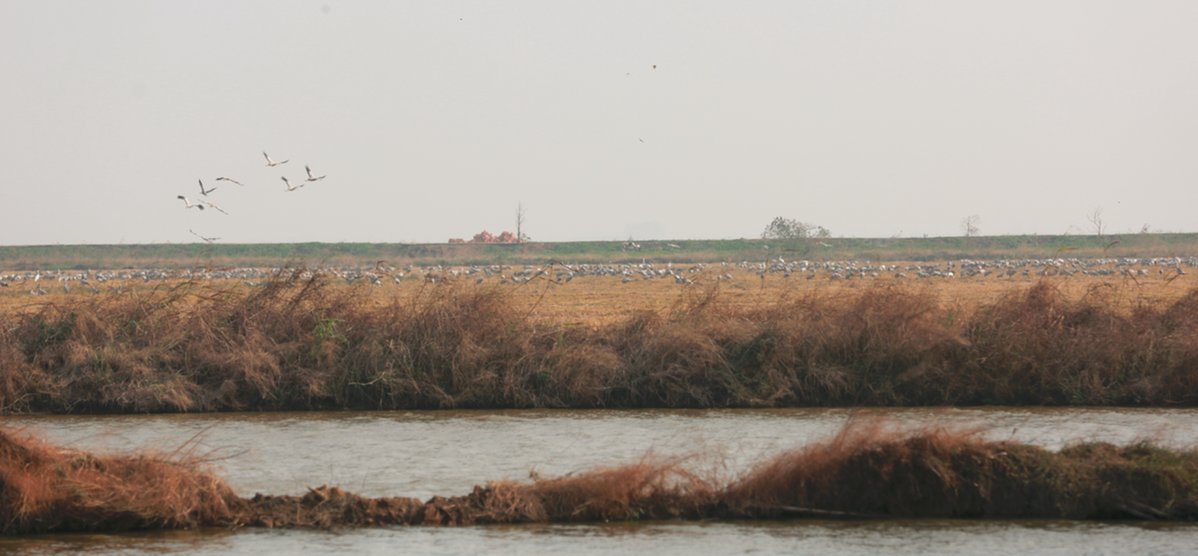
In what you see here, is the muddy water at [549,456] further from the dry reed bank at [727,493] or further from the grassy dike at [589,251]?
the grassy dike at [589,251]

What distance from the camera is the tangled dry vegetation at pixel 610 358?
24.2 meters

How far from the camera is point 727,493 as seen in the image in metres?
15.0

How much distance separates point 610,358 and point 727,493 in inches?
386

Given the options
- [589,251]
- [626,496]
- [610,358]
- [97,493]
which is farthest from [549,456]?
[589,251]

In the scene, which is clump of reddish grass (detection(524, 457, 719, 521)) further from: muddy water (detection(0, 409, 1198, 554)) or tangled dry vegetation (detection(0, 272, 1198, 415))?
tangled dry vegetation (detection(0, 272, 1198, 415))

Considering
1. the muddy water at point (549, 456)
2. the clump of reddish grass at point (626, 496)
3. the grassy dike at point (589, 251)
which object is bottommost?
the muddy water at point (549, 456)

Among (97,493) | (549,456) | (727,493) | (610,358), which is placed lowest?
(549,456)

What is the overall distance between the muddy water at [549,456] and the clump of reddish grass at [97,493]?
0.23m

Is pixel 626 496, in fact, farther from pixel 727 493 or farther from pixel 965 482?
pixel 965 482

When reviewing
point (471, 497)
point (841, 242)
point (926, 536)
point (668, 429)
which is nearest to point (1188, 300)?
point (668, 429)

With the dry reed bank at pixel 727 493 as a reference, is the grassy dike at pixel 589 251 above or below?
above

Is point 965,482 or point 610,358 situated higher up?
point 610,358

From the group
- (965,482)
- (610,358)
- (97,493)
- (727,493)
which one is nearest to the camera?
(97,493)

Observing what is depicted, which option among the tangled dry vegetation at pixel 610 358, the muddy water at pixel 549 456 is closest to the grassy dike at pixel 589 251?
the tangled dry vegetation at pixel 610 358
